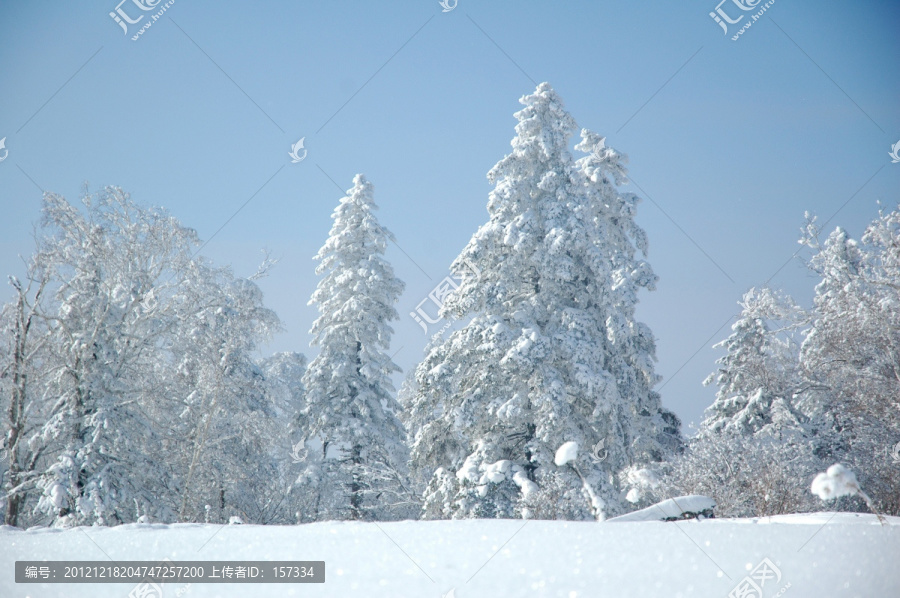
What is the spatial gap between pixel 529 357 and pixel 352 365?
10.2 m

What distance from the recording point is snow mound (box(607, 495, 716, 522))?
6.87m

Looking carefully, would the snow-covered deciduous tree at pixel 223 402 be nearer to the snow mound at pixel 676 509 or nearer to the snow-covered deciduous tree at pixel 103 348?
the snow-covered deciduous tree at pixel 103 348

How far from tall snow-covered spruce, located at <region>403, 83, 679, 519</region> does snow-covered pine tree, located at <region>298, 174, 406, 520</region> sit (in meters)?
6.57

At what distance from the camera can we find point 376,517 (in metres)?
21.8

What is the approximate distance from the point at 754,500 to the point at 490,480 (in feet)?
16.8

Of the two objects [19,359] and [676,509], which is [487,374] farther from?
[19,359]

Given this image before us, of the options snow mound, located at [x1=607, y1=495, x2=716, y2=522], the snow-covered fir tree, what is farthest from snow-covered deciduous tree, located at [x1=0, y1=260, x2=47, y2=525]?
the snow-covered fir tree

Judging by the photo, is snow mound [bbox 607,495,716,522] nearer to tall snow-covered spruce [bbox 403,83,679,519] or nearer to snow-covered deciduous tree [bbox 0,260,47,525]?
tall snow-covered spruce [bbox 403,83,679,519]

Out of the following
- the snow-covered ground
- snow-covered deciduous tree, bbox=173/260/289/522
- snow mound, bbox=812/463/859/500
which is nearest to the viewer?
the snow-covered ground

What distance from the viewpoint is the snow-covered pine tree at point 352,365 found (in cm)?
2152

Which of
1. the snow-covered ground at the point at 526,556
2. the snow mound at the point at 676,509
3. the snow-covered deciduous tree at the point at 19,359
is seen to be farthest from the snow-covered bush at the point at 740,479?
the snow-covered deciduous tree at the point at 19,359

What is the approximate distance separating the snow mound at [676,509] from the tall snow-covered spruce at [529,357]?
17.3 feet

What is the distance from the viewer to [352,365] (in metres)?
→ 21.9

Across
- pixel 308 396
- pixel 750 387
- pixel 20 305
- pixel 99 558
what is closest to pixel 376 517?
pixel 308 396
